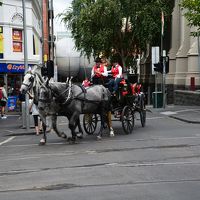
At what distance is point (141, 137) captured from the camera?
564 inches

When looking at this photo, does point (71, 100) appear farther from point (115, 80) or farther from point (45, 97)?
point (115, 80)

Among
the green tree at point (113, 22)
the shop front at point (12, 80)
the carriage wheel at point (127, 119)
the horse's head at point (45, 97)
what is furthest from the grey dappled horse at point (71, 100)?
the green tree at point (113, 22)

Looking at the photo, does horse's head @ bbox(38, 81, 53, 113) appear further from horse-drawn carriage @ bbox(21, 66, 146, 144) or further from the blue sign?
the blue sign

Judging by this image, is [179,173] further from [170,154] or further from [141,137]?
[141,137]

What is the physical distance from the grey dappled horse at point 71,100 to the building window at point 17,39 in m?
16.6

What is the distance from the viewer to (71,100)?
13164 mm

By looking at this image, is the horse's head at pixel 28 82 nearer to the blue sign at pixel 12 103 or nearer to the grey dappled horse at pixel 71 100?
the grey dappled horse at pixel 71 100

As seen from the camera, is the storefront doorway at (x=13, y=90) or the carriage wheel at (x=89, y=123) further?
the storefront doorway at (x=13, y=90)

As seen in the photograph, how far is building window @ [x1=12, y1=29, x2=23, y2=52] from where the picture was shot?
96.8ft

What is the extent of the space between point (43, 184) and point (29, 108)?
11.2m

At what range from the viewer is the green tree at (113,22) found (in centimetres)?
3612

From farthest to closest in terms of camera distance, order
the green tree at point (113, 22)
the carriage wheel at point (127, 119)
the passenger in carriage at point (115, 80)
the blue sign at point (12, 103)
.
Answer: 1. the green tree at point (113, 22)
2. the blue sign at point (12, 103)
3. the passenger in carriage at point (115, 80)
4. the carriage wheel at point (127, 119)

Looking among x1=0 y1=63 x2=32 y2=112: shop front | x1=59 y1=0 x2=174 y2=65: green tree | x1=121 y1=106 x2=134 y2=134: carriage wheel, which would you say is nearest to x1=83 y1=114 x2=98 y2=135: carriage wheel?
x1=121 y1=106 x2=134 y2=134: carriage wheel

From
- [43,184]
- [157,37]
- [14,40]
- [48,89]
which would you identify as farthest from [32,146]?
[157,37]
